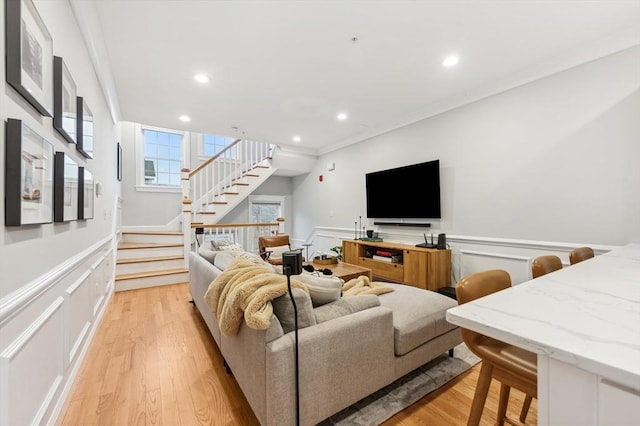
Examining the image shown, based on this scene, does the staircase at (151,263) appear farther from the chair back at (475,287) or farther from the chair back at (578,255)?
the chair back at (578,255)

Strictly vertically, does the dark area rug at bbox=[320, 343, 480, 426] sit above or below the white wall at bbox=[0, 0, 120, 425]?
below

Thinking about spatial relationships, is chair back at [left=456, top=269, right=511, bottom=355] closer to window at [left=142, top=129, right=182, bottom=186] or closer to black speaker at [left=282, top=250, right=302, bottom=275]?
black speaker at [left=282, top=250, right=302, bottom=275]

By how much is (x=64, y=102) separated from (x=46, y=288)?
111cm

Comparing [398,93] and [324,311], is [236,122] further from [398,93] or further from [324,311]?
[324,311]

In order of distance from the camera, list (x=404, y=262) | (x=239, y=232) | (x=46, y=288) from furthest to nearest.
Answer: (x=239, y=232) → (x=404, y=262) → (x=46, y=288)

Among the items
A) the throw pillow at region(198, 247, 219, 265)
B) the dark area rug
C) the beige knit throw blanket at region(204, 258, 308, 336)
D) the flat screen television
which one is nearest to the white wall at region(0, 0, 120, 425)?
the beige knit throw blanket at region(204, 258, 308, 336)

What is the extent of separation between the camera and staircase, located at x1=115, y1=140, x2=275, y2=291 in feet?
13.8

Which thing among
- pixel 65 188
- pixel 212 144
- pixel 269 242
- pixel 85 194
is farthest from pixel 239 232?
pixel 65 188

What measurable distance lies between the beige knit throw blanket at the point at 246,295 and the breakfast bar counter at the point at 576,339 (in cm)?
84

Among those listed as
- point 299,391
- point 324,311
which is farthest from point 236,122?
point 299,391

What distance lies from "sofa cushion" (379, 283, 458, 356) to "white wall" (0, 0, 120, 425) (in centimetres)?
179

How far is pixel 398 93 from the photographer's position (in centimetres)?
339

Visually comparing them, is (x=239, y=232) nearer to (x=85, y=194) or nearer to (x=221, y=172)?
(x=221, y=172)

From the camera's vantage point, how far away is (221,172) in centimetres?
583
